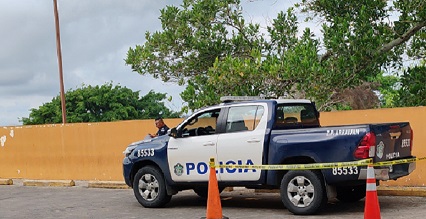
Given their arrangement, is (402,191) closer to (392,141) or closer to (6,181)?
(392,141)

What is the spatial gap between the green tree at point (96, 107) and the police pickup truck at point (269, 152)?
47.8 metres

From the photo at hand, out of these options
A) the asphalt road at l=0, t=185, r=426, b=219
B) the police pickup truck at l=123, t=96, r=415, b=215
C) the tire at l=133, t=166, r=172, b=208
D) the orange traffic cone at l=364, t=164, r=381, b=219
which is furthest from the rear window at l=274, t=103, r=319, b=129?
the orange traffic cone at l=364, t=164, r=381, b=219

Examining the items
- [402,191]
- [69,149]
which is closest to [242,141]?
[402,191]

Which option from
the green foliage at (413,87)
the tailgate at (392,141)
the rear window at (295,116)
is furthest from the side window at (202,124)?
the green foliage at (413,87)

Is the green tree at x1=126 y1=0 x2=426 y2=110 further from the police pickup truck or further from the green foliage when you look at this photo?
the police pickup truck

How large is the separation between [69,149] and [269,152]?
9.47 meters

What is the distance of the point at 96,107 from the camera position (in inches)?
2406

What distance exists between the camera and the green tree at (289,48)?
1834cm

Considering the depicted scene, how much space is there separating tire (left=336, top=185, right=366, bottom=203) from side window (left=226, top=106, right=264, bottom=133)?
184 cm

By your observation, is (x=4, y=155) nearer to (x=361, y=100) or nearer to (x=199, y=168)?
(x=199, y=168)

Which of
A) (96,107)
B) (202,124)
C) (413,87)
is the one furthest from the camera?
(96,107)

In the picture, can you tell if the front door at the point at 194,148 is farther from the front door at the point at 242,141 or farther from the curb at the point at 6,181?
the curb at the point at 6,181

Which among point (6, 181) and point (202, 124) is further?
point (6, 181)

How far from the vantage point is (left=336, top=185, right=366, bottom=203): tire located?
37.1ft
